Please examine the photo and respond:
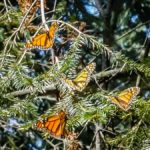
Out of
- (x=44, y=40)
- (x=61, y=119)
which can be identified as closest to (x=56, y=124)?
(x=61, y=119)

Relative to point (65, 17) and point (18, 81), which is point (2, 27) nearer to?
point (65, 17)

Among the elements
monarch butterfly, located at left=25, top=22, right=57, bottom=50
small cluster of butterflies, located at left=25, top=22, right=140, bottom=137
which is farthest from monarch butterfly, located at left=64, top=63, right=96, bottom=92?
monarch butterfly, located at left=25, top=22, right=57, bottom=50

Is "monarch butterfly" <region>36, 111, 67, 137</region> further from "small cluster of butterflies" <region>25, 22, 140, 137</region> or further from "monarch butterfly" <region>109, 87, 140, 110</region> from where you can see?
"monarch butterfly" <region>109, 87, 140, 110</region>

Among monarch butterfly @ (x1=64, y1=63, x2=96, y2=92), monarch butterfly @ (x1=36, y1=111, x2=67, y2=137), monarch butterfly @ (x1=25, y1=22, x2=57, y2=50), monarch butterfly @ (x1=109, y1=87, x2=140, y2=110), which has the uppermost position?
monarch butterfly @ (x1=25, y1=22, x2=57, y2=50)

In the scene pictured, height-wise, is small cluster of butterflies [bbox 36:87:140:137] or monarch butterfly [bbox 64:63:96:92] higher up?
monarch butterfly [bbox 64:63:96:92]

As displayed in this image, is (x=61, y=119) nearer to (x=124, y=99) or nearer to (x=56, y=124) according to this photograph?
(x=56, y=124)

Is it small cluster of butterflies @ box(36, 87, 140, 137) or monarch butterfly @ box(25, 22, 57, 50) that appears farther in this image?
monarch butterfly @ box(25, 22, 57, 50)

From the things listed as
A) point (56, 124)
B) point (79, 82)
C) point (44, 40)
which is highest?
point (44, 40)
